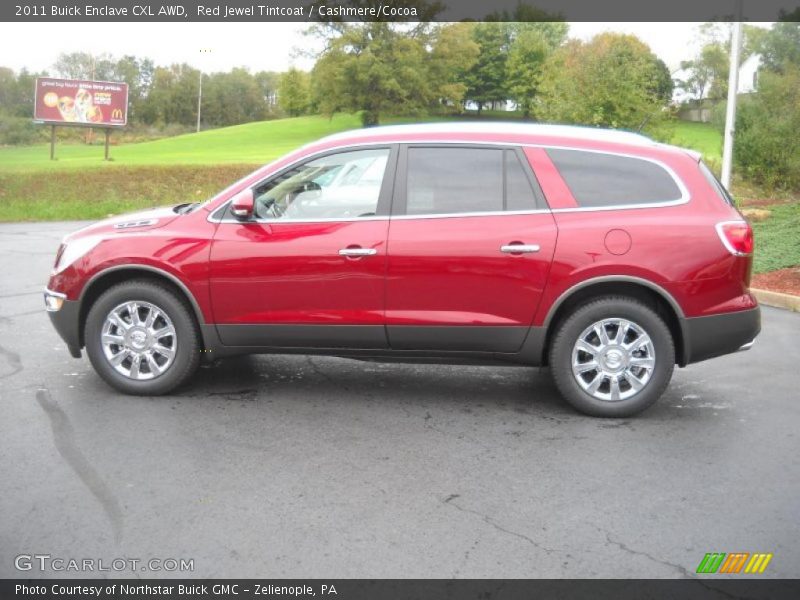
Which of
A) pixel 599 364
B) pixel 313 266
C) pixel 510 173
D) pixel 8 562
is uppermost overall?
pixel 510 173

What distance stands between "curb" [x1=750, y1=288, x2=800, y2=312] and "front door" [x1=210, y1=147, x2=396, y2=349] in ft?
20.2

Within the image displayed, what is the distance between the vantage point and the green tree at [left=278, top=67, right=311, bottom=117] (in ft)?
280

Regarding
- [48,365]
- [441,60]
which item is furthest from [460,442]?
[441,60]

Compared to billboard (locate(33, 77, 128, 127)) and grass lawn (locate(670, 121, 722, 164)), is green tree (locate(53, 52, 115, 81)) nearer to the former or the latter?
billboard (locate(33, 77, 128, 127))

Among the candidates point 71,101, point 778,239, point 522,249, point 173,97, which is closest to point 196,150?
point 71,101

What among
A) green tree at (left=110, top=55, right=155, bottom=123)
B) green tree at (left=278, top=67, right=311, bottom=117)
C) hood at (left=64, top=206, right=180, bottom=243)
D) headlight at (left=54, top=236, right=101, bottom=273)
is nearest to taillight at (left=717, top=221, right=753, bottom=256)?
hood at (left=64, top=206, right=180, bottom=243)

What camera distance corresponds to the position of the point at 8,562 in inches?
141

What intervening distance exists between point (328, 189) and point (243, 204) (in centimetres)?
58

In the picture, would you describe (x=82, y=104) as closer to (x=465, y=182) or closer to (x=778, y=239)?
(x=778, y=239)

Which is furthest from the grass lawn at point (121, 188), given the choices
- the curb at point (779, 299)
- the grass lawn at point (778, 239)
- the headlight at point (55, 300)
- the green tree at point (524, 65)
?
the green tree at point (524, 65)

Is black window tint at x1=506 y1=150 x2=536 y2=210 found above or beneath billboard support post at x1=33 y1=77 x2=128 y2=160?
beneath

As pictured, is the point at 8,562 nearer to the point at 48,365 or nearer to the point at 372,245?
the point at 372,245

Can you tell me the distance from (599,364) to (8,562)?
12.0 feet

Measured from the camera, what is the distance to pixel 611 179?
5766 millimetres
